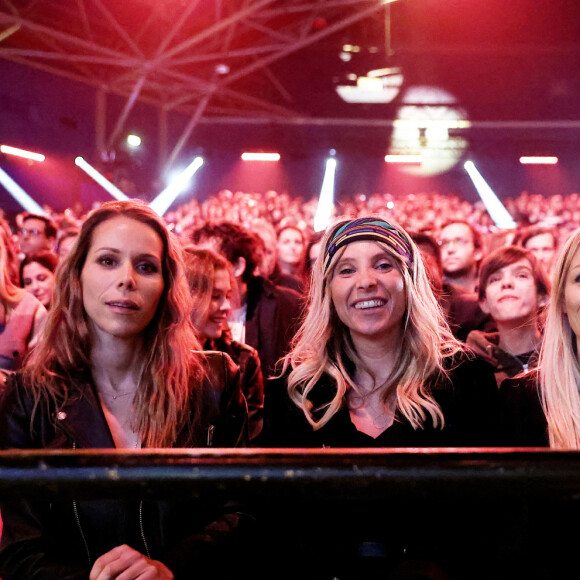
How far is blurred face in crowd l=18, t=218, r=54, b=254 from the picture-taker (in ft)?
19.0

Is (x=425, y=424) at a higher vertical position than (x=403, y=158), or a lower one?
lower

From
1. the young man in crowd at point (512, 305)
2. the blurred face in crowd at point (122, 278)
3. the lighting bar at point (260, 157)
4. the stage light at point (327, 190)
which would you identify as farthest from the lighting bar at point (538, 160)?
the blurred face in crowd at point (122, 278)

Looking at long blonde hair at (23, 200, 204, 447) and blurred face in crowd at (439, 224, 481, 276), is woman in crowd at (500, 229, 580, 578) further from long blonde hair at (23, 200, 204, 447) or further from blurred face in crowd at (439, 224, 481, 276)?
blurred face in crowd at (439, 224, 481, 276)

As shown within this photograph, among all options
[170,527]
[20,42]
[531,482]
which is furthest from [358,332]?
[20,42]

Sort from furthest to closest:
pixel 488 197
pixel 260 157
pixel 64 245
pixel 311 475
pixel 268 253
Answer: pixel 260 157
pixel 488 197
pixel 268 253
pixel 64 245
pixel 311 475

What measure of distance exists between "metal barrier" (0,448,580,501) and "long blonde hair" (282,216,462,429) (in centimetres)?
134

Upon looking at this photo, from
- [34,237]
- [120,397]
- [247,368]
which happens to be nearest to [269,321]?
[247,368]

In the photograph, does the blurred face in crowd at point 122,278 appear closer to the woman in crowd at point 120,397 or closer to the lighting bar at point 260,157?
the woman in crowd at point 120,397

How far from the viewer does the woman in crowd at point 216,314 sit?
122 inches

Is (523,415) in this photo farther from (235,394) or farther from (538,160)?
(538,160)

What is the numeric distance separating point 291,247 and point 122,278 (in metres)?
3.93

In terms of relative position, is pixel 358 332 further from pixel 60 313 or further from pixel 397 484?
A: pixel 397 484

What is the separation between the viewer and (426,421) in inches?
78.5

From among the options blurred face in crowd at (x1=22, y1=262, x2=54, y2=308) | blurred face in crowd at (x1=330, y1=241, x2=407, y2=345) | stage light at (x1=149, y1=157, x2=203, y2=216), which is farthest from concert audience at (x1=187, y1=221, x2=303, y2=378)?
stage light at (x1=149, y1=157, x2=203, y2=216)
